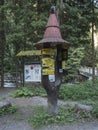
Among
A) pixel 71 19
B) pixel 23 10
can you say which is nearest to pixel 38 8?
pixel 23 10

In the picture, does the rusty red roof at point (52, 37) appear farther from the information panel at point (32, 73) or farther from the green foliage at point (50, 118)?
the information panel at point (32, 73)

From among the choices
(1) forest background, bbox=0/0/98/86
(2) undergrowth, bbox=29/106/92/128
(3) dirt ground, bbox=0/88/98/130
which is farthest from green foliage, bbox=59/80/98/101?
(1) forest background, bbox=0/0/98/86

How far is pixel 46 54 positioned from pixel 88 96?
4.17m

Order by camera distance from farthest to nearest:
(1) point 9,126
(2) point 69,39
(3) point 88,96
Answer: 1. (2) point 69,39
2. (3) point 88,96
3. (1) point 9,126

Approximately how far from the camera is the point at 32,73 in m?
14.6

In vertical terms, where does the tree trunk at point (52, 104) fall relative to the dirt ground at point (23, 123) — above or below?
above

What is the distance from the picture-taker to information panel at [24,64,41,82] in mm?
14531

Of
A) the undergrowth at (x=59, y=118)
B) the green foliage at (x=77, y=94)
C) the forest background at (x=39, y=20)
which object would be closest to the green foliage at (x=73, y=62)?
the forest background at (x=39, y=20)

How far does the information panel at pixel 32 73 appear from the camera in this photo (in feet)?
47.7

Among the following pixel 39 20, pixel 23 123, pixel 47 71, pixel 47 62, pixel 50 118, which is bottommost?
pixel 23 123

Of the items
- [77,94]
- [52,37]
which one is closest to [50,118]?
[52,37]

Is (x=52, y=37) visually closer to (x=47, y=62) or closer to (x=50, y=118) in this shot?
(x=47, y=62)

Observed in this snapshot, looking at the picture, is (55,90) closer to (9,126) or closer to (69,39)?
(9,126)

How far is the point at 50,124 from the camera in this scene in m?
6.98
